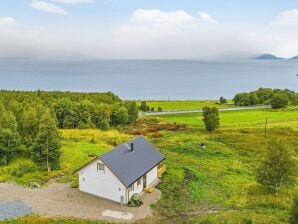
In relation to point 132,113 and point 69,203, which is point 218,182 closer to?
point 69,203

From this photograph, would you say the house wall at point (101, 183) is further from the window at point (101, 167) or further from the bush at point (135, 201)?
the bush at point (135, 201)

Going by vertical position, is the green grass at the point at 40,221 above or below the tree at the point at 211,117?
below

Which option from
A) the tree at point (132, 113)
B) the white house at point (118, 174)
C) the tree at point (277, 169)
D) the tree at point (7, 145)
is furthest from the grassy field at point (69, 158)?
the tree at point (277, 169)

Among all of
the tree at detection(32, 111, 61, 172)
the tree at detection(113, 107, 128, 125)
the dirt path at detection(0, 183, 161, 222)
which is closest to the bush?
the dirt path at detection(0, 183, 161, 222)

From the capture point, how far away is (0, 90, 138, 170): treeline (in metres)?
43.8

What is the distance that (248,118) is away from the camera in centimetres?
9081

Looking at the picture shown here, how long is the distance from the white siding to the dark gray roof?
27.9 inches

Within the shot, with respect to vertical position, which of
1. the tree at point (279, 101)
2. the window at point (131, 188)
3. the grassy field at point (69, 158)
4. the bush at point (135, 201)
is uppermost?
the tree at point (279, 101)

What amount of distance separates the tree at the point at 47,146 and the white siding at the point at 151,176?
11.8 metres

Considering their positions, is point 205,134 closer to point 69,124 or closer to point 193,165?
point 193,165

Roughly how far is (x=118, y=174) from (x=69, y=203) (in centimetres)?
529

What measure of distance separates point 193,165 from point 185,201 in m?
13.2

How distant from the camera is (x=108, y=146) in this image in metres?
57.9

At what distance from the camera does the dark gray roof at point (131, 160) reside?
117ft
